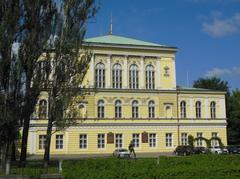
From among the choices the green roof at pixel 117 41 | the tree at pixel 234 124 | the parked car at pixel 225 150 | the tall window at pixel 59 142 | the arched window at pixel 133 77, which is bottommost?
the parked car at pixel 225 150

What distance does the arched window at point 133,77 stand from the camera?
186ft

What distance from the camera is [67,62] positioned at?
28.5 metres

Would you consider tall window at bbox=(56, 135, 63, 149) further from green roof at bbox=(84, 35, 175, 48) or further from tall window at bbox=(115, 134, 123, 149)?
green roof at bbox=(84, 35, 175, 48)

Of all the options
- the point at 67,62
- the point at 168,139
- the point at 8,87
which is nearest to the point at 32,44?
the point at 8,87

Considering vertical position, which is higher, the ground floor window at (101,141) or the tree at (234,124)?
the tree at (234,124)

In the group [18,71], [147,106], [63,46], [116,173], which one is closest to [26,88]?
[18,71]

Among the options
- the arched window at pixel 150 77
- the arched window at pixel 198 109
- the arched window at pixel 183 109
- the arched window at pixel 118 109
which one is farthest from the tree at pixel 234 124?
the arched window at pixel 118 109

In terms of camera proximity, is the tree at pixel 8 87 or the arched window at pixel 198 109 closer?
the tree at pixel 8 87

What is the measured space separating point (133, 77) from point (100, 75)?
4881 mm

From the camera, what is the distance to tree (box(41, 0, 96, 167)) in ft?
91.0

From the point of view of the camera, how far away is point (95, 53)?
54969 millimetres

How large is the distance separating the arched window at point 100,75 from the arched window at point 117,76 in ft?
4.95

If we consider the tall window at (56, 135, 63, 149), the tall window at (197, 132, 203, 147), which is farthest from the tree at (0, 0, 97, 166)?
the tall window at (197, 132, 203, 147)

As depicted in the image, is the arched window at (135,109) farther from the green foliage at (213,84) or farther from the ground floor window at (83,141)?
the green foliage at (213,84)
